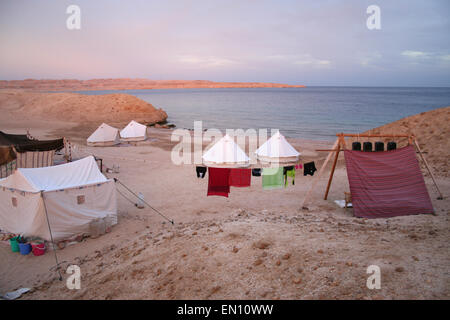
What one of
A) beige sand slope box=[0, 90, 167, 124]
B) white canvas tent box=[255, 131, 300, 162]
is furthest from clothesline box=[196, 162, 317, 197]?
beige sand slope box=[0, 90, 167, 124]

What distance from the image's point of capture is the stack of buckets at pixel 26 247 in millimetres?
9023

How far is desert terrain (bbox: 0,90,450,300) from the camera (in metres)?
5.27

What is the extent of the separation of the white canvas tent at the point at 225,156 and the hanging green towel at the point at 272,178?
222 inches

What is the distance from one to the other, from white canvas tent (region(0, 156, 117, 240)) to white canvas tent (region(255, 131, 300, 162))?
11892mm

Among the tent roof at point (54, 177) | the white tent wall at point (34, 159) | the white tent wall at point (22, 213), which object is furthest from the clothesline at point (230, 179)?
the white tent wall at point (34, 159)

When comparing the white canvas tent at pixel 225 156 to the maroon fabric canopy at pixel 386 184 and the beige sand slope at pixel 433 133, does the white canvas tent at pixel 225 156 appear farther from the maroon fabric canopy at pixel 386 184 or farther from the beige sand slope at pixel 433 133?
the beige sand slope at pixel 433 133

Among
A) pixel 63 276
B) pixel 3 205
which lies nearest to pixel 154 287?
pixel 63 276

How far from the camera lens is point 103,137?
28.4m

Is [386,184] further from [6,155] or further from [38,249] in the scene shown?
[6,155]

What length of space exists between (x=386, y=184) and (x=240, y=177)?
568cm

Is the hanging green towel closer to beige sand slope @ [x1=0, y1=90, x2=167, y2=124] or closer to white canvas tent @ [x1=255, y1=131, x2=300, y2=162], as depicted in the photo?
white canvas tent @ [x1=255, y1=131, x2=300, y2=162]

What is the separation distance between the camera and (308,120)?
55188 millimetres
